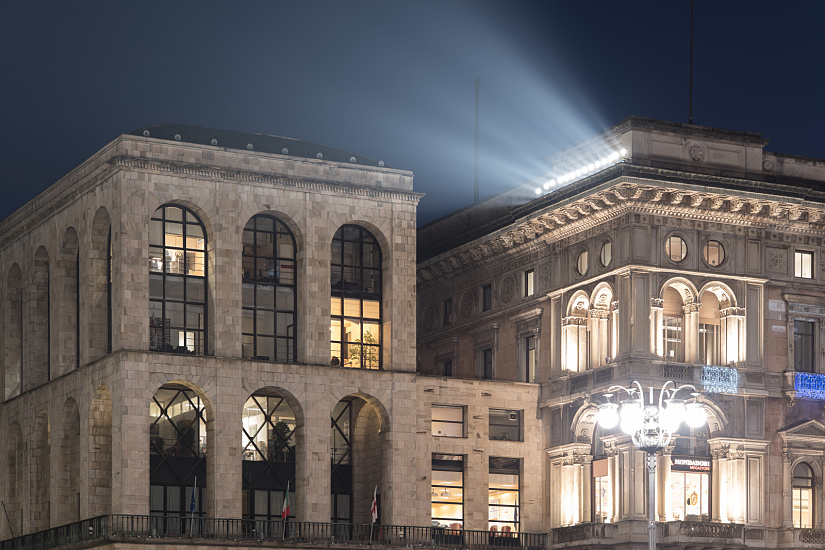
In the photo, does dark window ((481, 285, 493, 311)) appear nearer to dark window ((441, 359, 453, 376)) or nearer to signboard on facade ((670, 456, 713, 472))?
dark window ((441, 359, 453, 376))

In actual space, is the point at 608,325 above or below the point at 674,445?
above

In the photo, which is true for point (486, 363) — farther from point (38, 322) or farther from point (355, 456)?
point (38, 322)

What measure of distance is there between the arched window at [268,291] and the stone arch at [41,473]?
10.8 metres

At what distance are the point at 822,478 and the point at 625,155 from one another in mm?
15508

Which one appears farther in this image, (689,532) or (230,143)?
(230,143)

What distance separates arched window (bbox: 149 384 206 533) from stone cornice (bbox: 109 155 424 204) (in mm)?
8692

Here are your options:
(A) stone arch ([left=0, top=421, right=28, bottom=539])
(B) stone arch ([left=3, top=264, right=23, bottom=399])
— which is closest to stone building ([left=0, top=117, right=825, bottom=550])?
(A) stone arch ([left=0, top=421, right=28, bottom=539])

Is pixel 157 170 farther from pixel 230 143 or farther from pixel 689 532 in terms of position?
pixel 689 532

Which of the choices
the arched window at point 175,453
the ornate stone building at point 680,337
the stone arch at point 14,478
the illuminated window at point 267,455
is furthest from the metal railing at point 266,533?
the stone arch at point 14,478

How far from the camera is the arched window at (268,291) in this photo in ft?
238

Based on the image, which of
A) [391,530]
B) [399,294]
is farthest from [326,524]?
[399,294]

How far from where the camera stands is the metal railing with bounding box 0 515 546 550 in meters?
66.9

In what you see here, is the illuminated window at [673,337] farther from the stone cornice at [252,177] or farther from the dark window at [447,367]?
the dark window at [447,367]

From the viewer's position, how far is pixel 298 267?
72.9m
